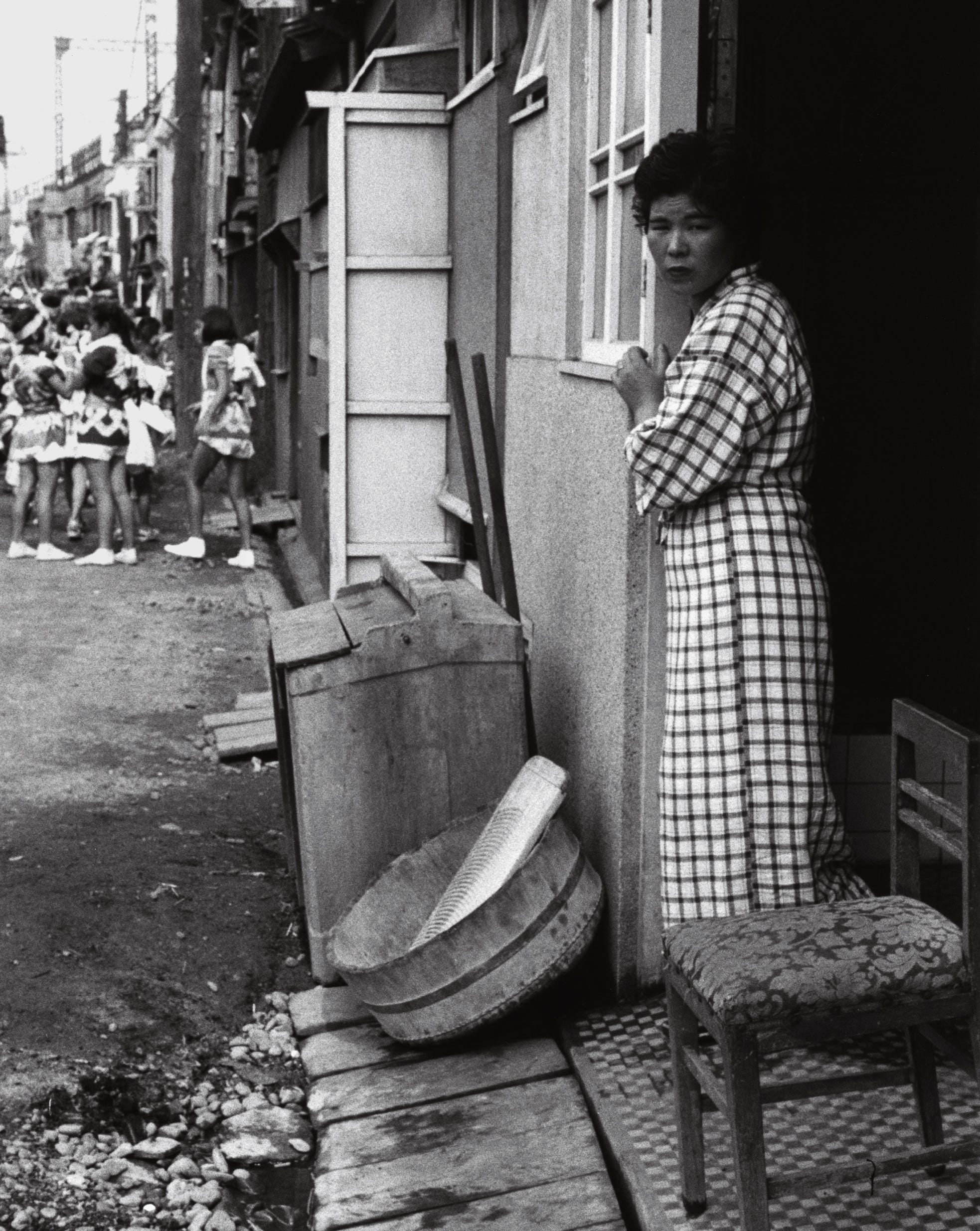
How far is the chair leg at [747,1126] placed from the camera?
2.92 meters

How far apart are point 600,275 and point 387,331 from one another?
311 cm

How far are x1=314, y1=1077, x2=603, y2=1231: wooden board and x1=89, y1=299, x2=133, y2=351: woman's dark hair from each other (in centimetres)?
947

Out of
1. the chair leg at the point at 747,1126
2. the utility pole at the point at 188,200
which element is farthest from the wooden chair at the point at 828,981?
the utility pole at the point at 188,200

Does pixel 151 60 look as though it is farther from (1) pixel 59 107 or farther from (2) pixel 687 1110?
(2) pixel 687 1110

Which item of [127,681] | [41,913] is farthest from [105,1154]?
[127,681]

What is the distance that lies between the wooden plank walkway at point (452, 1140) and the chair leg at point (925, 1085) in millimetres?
681

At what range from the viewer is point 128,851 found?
6305mm

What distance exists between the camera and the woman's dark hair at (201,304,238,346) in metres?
12.9

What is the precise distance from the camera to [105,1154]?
4.07 m

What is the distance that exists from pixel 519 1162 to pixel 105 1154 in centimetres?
103

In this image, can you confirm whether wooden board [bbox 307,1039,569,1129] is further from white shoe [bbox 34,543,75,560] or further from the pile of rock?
white shoe [bbox 34,543,75,560]

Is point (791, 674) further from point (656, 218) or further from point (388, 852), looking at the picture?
point (388, 852)

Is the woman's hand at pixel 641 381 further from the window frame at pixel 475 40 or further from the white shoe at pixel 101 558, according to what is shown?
the white shoe at pixel 101 558

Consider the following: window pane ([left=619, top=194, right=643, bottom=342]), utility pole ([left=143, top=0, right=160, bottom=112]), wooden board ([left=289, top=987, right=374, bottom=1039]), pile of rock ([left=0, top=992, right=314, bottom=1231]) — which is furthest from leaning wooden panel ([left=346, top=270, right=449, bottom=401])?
utility pole ([left=143, top=0, right=160, bottom=112])
